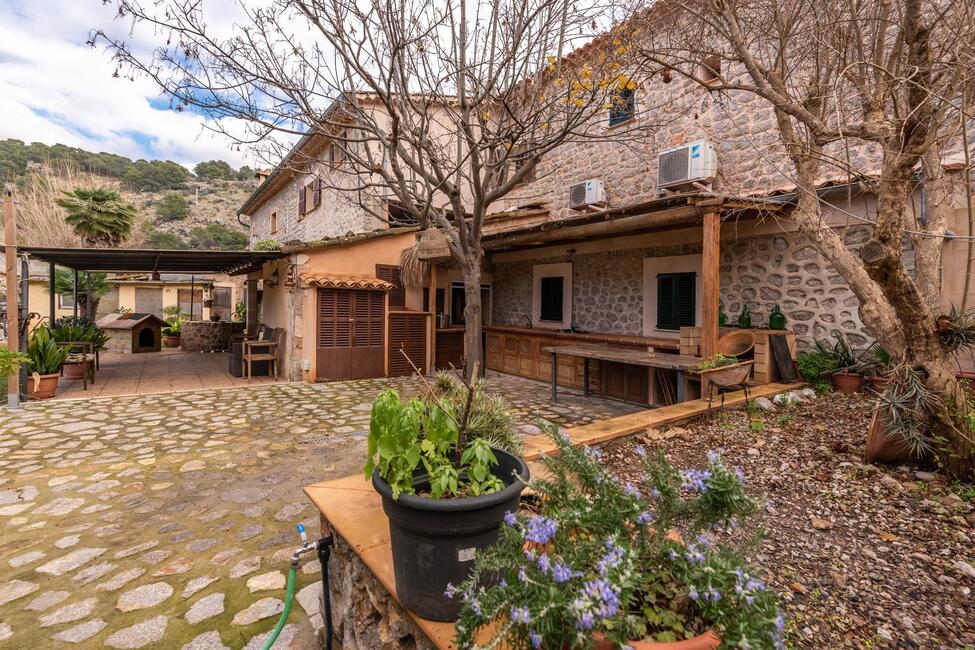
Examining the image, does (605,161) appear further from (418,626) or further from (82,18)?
(418,626)

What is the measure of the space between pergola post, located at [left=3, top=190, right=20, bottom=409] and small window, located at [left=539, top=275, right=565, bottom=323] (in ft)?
29.2

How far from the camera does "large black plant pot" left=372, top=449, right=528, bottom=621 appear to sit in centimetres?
142

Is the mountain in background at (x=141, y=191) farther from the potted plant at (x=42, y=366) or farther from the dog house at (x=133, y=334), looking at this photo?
the potted plant at (x=42, y=366)

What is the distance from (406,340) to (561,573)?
8525mm

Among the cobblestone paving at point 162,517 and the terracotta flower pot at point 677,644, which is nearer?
the terracotta flower pot at point 677,644

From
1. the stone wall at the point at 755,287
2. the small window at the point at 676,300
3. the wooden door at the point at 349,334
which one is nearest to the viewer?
the stone wall at the point at 755,287

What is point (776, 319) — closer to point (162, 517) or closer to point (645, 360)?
point (645, 360)

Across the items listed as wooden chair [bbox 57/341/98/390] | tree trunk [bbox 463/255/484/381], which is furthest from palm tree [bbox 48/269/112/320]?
tree trunk [bbox 463/255/484/381]

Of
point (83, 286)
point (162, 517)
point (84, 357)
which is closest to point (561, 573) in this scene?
point (162, 517)

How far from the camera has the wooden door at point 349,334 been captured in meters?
8.38

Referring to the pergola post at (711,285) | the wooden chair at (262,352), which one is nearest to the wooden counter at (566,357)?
the pergola post at (711,285)

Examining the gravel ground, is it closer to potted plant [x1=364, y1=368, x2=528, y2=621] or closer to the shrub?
potted plant [x1=364, y1=368, x2=528, y2=621]

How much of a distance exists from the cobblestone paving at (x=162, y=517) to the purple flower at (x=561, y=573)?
1759 mm

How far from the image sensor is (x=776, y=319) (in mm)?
6297
